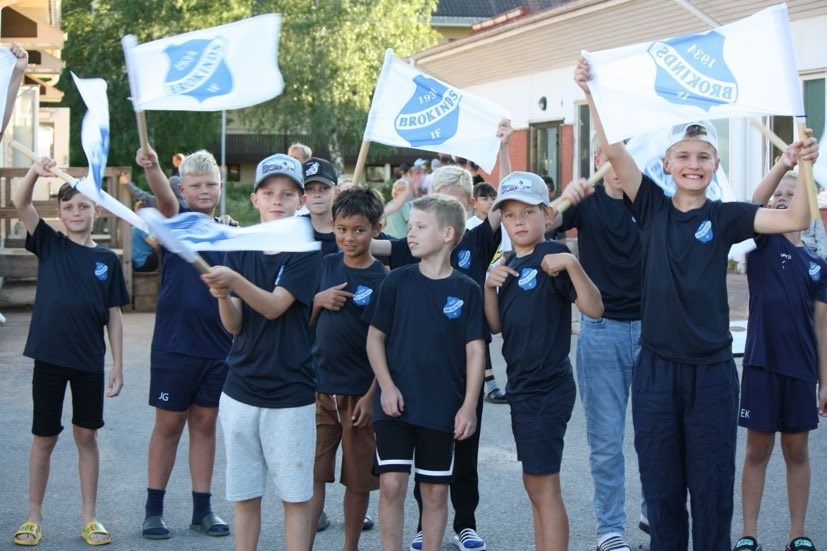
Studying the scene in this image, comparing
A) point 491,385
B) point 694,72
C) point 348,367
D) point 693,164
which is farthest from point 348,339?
point 491,385

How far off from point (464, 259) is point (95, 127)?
197 centimetres

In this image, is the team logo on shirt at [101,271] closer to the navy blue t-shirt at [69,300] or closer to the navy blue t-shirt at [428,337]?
the navy blue t-shirt at [69,300]

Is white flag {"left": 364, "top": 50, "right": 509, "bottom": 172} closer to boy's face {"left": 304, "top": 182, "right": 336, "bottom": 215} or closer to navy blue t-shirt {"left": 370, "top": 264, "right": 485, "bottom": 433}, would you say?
boy's face {"left": 304, "top": 182, "right": 336, "bottom": 215}

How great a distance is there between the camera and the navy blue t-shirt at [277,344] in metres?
5.04

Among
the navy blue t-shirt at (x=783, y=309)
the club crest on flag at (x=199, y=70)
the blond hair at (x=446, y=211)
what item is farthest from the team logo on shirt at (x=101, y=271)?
the navy blue t-shirt at (x=783, y=309)

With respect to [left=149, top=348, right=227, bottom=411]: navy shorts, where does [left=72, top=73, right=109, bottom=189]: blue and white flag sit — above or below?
above

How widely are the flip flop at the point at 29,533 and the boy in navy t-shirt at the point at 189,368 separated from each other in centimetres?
54

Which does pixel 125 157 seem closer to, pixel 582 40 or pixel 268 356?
pixel 582 40

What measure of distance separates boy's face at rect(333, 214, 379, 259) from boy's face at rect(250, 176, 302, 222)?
0.95 feet

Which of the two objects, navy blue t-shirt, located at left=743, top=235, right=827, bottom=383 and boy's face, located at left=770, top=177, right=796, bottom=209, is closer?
navy blue t-shirt, located at left=743, top=235, right=827, bottom=383

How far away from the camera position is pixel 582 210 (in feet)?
19.3

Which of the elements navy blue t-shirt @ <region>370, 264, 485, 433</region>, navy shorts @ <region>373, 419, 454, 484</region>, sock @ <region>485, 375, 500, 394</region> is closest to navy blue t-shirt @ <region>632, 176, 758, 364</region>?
navy blue t-shirt @ <region>370, 264, 485, 433</region>

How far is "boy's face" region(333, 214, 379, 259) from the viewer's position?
552cm

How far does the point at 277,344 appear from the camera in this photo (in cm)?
507
